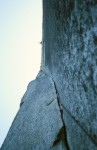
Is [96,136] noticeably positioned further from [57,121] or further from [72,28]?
[57,121]

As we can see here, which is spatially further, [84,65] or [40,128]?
[40,128]

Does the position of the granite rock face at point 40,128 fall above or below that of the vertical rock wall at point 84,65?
below

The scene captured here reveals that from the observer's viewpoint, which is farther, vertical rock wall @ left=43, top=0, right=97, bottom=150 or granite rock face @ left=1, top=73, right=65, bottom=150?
granite rock face @ left=1, top=73, right=65, bottom=150

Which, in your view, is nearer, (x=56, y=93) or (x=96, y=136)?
(x=96, y=136)

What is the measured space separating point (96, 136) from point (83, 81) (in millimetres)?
310

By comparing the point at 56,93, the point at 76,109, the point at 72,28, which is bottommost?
the point at 56,93

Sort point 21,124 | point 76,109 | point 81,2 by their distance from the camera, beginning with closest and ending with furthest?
point 81,2
point 76,109
point 21,124

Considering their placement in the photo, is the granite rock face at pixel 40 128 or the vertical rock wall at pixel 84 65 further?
the granite rock face at pixel 40 128

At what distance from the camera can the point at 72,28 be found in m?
1.33

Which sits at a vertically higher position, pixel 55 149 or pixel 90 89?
pixel 90 89

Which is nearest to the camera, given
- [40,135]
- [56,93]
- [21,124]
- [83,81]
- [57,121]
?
[83,81]

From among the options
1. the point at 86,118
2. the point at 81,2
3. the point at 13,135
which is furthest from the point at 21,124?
the point at 81,2

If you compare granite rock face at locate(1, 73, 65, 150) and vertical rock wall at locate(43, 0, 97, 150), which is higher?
vertical rock wall at locate(43, 0, 97, 150)

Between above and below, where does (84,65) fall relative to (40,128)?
above
